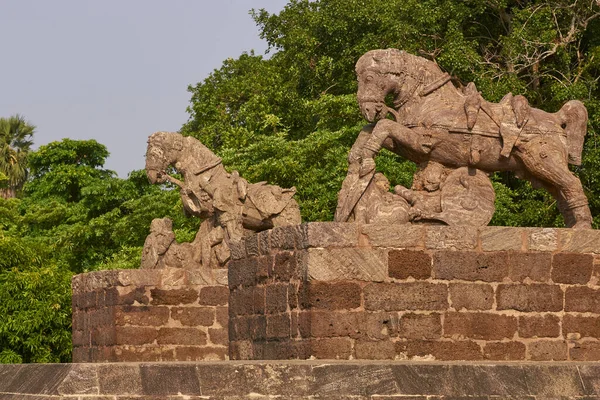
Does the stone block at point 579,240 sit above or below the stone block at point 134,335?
above

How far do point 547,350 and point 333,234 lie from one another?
Result: 7.58 ft

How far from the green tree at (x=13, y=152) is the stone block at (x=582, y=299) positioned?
39603 millimetres

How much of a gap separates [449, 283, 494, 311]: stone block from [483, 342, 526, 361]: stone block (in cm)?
35

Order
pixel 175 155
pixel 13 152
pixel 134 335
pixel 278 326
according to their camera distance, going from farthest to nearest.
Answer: pixel 13 152
pixel 175 155
pixel 134 335
pixel 278 326

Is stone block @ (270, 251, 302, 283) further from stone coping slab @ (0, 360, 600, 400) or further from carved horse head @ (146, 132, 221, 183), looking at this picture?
carved horse head @ (146, 132, 221, 183)

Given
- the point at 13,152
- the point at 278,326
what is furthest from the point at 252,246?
the point at 13,152

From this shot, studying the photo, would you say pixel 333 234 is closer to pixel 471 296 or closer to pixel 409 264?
pixel 409 264

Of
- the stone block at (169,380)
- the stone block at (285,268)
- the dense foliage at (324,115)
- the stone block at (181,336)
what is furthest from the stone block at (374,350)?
the dense foliage at (324,115)

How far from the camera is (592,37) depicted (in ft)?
102

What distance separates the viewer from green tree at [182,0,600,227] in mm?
27875

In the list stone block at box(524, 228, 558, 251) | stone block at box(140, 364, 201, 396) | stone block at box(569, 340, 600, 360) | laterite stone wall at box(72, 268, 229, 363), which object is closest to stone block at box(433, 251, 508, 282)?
stone block at box(524, 228, 558, 251)

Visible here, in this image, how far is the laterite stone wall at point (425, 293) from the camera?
1323cm

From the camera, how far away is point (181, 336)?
17766 mm

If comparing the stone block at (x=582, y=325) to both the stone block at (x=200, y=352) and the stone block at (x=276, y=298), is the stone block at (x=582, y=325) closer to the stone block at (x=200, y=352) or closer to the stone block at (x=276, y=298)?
the stone block at (x=276, y=298)
